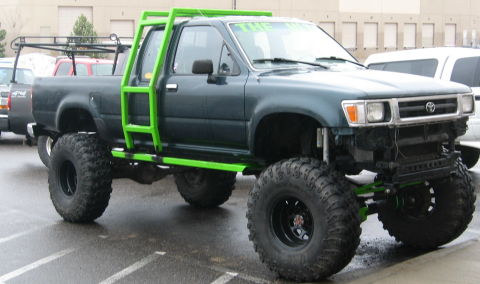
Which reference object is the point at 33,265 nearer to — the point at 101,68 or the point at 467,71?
the point at 467,71

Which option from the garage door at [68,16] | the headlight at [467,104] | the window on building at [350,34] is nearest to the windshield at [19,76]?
the headlight at [467,104]

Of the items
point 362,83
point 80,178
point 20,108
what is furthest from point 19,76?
point 362,83

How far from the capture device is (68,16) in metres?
43.4

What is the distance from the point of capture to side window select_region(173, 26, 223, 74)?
23.4 feet

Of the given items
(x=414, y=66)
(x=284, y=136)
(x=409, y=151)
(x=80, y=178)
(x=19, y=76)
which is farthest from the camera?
(x=19, y=76)

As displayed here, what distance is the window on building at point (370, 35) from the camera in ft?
164

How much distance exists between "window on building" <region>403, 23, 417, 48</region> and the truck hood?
46.3m

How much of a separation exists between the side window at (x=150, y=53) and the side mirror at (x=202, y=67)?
102 centimetres

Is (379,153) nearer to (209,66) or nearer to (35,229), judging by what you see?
(209,66)

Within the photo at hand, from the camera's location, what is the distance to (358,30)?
4972cm

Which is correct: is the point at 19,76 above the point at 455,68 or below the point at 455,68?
below

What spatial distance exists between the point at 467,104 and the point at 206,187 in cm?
346

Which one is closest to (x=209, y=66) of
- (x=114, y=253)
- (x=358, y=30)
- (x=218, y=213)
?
A: (x=114, y=253)

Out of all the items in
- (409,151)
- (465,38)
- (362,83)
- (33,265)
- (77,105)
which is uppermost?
(465,38)
